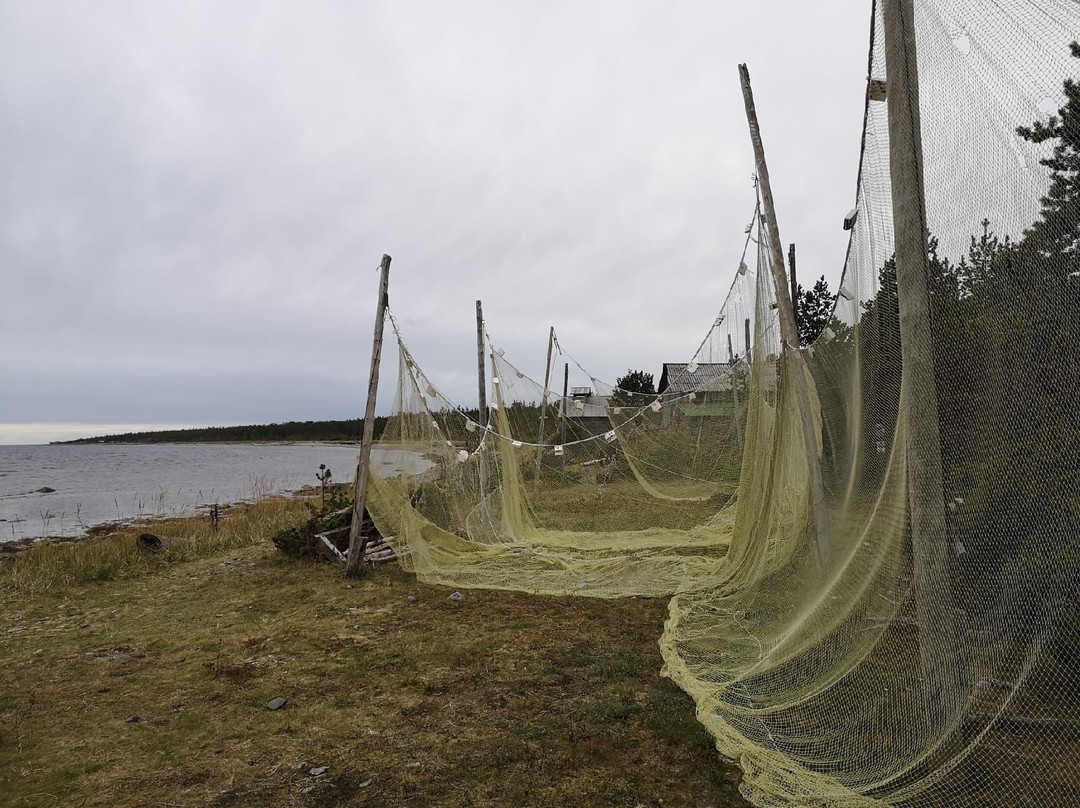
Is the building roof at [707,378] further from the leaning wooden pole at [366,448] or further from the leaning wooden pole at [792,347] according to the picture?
the leaning wooden pole at [366,448]

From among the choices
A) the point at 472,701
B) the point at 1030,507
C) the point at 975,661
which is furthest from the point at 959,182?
the point at 472,701

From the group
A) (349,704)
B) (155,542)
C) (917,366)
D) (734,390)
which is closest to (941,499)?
(917,366)

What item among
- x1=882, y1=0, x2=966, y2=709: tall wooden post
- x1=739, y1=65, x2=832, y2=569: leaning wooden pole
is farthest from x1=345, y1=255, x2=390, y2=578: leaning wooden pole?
x1=882, y1=0, x2=966, y2=709: tall wooden post

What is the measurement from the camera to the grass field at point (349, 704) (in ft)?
8.48

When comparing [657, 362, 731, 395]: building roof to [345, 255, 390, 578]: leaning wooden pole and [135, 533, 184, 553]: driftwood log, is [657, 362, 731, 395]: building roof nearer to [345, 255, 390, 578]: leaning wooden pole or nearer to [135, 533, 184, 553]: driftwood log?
[345, 255, 390, 578]: leaning wooden pole

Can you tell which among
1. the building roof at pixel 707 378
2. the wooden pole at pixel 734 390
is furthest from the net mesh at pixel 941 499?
the building roof at pixel 707 378

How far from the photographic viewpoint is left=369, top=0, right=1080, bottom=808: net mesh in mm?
1724

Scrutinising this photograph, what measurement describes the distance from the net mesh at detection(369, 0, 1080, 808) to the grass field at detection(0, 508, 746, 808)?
39 cm

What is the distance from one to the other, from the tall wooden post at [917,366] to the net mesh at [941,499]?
0.04ft

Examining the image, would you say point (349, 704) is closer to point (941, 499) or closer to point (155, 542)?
point (941, 499)

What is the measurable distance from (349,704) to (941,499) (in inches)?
120

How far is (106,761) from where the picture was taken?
115 inches

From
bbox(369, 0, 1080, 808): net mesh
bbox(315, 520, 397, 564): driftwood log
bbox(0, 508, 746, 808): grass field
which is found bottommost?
bbox(0, 508, 746, 808): grass field

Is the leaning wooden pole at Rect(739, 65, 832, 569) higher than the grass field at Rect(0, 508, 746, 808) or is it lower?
higher
